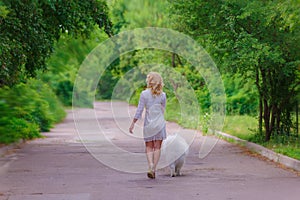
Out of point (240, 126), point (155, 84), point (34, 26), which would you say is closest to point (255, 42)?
point (155, 84)

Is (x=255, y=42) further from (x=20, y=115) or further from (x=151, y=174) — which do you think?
(x=20, y=115)

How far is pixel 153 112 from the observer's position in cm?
1259

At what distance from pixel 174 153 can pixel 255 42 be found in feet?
18.4

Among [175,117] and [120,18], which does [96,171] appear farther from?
[120,18]

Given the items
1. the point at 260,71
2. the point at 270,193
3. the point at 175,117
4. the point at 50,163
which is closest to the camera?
the point at 270,193

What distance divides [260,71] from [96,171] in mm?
8802

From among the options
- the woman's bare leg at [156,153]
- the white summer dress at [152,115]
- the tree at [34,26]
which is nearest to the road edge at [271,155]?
the woman's bare leg at [156,153]

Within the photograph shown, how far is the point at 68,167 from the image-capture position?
14750 millimetres

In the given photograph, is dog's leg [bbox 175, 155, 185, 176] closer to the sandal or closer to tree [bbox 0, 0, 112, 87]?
the sandal

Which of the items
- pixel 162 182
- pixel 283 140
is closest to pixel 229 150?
pixel 283 140

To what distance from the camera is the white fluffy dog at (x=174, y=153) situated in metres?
12.8

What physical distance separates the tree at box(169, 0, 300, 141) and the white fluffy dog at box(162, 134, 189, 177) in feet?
14.5

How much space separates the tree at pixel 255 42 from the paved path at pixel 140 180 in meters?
2.73

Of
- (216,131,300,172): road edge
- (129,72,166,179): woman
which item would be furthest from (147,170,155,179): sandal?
(216,131,300,172): road edge
